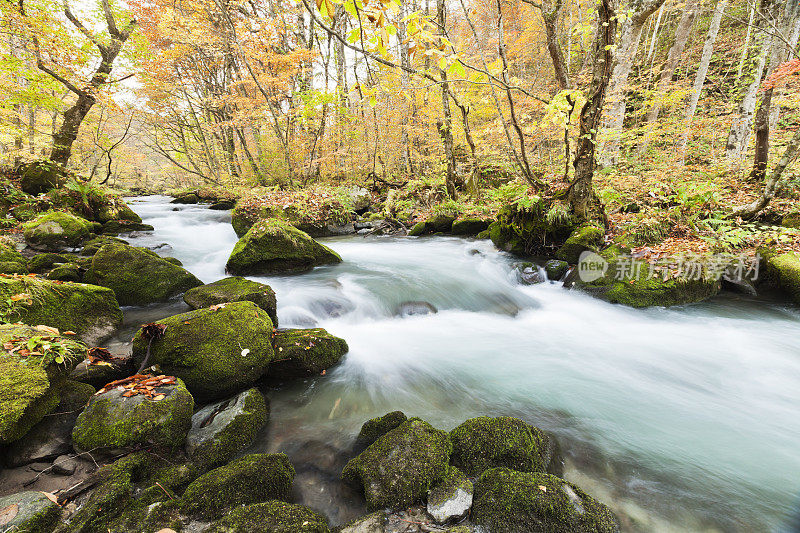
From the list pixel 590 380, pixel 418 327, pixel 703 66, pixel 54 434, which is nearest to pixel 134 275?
pixel 54 434

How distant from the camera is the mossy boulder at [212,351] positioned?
308 cm

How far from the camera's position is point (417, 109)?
13070mm

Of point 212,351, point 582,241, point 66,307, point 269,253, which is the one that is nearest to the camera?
point 212,351

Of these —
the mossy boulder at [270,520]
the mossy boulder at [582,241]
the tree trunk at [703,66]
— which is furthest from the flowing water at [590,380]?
the tree trunk at [703,66]

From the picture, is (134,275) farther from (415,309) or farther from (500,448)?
(500,448)

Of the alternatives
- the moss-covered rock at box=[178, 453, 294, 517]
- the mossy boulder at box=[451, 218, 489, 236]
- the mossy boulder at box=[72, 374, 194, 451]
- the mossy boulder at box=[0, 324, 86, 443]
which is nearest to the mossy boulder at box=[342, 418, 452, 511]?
the moss-covered rock at box=[178, 453, 294, 517]

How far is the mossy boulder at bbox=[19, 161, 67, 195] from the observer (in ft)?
27.8

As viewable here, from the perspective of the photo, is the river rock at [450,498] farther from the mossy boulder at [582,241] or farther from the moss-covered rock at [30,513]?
the mossy boulder at [582,241]

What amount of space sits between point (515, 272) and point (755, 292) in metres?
4.16

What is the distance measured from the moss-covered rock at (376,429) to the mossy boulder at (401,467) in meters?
0.22

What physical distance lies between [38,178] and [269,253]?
7.61 meters

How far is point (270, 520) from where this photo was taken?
70.9 inches

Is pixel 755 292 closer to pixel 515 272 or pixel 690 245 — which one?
pixel 690 245

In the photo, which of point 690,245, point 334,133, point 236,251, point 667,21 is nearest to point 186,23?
point 334,133
